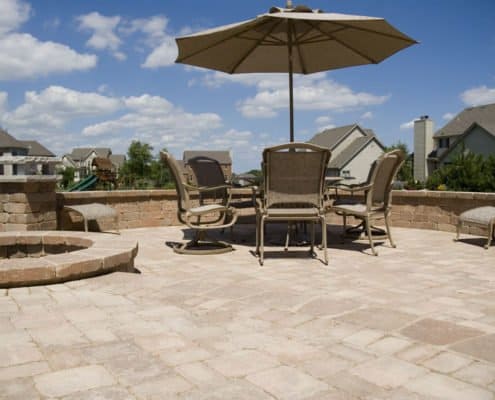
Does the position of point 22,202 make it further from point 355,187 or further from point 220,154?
point 220,154

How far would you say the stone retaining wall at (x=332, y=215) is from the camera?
6613 mm

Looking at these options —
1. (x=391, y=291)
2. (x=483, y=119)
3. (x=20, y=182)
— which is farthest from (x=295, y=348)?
(x=483, y=119)

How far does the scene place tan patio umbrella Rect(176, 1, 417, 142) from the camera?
17.5 ft

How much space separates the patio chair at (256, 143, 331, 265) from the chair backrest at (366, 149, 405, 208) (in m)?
0.77

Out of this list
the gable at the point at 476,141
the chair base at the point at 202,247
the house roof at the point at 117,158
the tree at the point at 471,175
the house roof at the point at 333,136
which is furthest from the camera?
the house roof at the point at 117,158

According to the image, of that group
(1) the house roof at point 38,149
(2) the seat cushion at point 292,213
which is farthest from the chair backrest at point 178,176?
(1) the house roof at point 38,149

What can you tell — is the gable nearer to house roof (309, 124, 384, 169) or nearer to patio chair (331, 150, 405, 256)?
house roof (309, 124, 384, 169)

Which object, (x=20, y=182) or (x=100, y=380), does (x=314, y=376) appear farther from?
(x=20, y=182)

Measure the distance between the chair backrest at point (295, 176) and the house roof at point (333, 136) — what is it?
40602mm

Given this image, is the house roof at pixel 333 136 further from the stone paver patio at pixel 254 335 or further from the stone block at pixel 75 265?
the stone block at pixel 75 265

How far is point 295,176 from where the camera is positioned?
4.75m

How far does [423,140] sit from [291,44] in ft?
127

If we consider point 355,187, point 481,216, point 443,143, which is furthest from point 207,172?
point 443,143

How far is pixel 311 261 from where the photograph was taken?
4.63 meters
